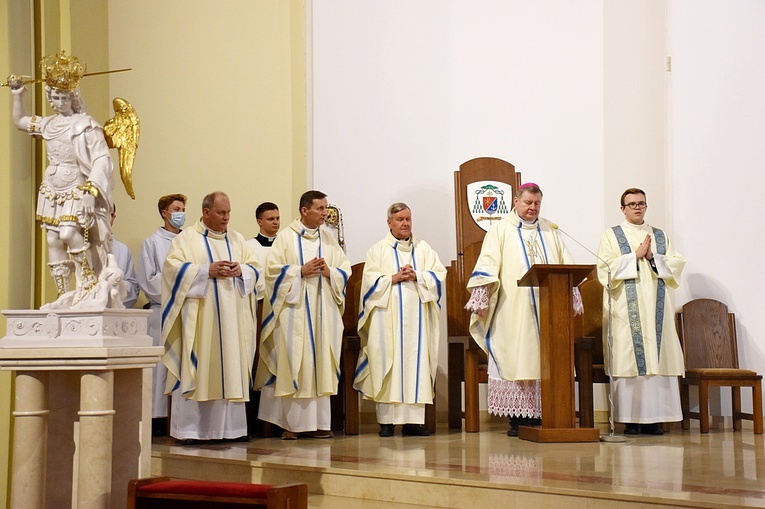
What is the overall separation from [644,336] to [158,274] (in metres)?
3.89

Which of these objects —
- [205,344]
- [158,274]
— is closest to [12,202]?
[158,274]

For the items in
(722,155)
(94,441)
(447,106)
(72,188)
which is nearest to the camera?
(94,441)

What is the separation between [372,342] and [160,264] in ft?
6.05

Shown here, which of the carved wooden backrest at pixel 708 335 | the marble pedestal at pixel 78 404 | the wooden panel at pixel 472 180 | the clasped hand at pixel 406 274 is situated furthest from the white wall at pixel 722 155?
the marble pedestal at pixel 78 404

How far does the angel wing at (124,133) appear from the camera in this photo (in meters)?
5.36

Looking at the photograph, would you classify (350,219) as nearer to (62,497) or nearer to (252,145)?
(252,145)

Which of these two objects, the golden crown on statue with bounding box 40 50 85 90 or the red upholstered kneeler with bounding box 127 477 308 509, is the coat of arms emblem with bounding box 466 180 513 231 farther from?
the red upholstered kneeler with bounding box 127 477 308 509

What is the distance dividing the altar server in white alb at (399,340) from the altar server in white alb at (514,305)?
1.14ft

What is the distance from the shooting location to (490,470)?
17.5 feet

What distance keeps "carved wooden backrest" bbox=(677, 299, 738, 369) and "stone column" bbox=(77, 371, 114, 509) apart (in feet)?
16.6

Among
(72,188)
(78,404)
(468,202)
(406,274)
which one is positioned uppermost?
(468,202)

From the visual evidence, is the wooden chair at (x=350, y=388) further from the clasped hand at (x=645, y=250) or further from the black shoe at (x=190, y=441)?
the clasped hand at (x=645, y=250)

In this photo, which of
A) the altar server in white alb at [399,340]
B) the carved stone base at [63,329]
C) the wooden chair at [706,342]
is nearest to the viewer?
the carved stone base at [63,329]

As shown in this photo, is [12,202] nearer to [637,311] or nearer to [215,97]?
[215,97]
